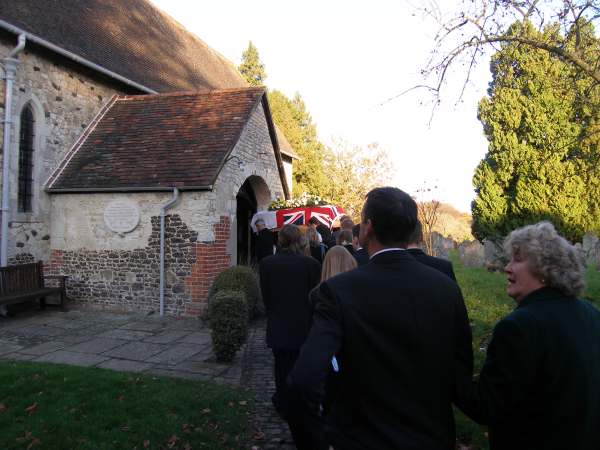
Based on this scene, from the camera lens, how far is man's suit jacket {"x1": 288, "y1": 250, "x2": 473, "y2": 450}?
1.82 m

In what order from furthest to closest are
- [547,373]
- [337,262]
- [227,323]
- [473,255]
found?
[473,255], [227,323], [337,262], [547,373]

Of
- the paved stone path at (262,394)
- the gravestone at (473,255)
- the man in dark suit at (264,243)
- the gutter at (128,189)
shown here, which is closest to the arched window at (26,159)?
the gutter at (128,189)

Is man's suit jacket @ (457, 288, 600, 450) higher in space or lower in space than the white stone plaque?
lower

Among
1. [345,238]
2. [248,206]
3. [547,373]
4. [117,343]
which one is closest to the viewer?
[547,373]

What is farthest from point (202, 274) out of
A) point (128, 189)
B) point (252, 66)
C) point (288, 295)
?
point (252, 66)

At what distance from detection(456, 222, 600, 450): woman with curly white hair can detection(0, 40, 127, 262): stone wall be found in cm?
1112

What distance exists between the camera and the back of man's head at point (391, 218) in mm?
2031

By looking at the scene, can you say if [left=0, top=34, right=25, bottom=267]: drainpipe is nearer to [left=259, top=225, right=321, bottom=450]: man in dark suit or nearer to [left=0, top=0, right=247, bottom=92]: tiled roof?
[left=0, top=0, right=247, bottom=92]: tiled roof

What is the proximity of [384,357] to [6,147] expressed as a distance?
1085cm

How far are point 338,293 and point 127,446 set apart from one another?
3167mm

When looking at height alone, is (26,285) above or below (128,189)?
below

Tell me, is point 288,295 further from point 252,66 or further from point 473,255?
point 252,66

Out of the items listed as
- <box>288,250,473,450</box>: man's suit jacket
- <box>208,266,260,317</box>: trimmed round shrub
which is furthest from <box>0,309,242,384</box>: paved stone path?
<box>288,250,473,450</box>: man's suit jacket

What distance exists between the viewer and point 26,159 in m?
11.0
